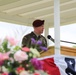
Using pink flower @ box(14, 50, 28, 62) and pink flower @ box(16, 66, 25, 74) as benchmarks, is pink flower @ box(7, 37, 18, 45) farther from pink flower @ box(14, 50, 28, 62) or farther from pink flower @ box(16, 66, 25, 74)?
pink flower @ box(16, 66, 25, 74)

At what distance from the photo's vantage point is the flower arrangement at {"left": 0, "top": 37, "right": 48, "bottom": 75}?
2.36 metres

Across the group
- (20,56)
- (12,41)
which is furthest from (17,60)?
(12,41)

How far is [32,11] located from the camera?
8.60m

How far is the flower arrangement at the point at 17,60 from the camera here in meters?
2.36

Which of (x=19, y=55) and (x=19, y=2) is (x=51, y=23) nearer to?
(x=19, y=2)

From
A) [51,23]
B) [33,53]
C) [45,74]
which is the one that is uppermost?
[51,23]

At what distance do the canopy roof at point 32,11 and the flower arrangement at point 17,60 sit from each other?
5.04 m

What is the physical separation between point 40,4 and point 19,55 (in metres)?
5.56

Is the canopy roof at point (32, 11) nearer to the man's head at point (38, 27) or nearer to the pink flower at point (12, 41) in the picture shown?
the man's head at point (38, 27)

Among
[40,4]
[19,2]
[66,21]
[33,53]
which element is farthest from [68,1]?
[33,53]

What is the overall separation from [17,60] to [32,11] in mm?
6285

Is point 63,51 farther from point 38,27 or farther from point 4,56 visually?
point 4,56

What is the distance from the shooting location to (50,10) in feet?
27.9

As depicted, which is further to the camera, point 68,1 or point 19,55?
point 68,1
